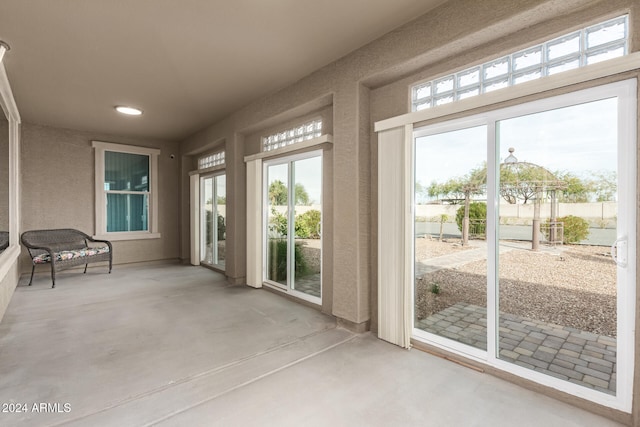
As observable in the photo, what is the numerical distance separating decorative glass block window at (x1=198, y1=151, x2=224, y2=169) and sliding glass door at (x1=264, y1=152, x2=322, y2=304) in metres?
1.68

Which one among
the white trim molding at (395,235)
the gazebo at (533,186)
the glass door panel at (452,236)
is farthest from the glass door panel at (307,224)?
the gazebo at (533,186)

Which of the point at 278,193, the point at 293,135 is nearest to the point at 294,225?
the point at 278,193

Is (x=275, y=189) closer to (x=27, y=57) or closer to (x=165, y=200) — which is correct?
(x=27, y=57)

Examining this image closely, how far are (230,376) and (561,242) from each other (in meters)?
2.54

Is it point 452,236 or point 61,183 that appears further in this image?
point 61,183

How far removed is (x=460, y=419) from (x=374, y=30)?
2947 millimetres

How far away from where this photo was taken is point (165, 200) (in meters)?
7.00

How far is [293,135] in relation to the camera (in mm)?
4176

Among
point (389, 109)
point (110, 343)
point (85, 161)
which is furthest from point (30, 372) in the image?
point (85, 161)

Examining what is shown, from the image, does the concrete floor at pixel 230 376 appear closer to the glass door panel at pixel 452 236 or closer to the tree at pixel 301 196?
the glass door panel at pixel 452 236

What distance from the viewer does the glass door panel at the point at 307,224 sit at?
3.92 m

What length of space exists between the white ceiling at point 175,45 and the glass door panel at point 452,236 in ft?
3.73

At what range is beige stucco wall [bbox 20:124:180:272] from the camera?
213 inches

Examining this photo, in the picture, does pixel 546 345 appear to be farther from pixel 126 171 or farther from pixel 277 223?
pixel 126 171
